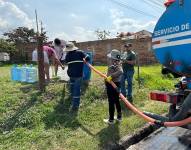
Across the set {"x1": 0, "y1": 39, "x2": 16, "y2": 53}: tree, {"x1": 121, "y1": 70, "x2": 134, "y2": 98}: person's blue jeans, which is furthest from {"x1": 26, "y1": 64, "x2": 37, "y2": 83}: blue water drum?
{"x1": 0, "y1": 39, "x2": 16, "y2": 53}: tree

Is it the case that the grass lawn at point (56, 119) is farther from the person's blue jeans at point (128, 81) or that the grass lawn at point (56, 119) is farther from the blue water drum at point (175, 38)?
the blue water drum at point (175, 38)

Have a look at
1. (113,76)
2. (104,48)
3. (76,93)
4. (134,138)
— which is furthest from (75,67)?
(104,48)

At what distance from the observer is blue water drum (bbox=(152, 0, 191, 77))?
223 inches

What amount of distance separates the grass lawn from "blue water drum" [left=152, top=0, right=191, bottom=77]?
2.04 m

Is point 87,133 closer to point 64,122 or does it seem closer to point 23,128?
point 64,122

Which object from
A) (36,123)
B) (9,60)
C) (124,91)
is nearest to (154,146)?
(36,123)

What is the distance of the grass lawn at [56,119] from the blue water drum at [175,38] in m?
2.04

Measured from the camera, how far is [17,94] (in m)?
9.29

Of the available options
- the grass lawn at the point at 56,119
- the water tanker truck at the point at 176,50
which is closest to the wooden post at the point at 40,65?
the grass lawn at the point at 56,119

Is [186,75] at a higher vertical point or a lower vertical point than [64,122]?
higher

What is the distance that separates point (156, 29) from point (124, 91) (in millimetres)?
4092

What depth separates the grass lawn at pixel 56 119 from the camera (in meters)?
6.91

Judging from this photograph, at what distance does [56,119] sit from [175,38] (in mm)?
3430

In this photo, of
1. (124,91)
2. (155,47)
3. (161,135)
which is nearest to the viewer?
(155,47)
